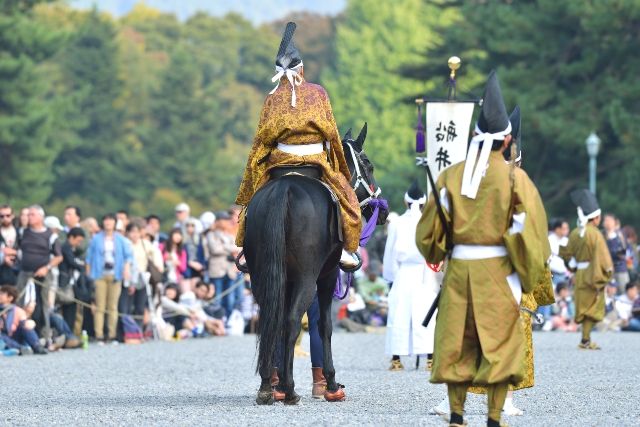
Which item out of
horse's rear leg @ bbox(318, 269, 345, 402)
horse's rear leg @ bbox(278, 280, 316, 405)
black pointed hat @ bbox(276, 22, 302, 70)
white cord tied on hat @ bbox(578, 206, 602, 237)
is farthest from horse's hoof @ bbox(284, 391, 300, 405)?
white cord tied on hat @ bbox(578, 206, 602, 237)

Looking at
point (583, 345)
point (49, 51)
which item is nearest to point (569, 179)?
point (49, 51)

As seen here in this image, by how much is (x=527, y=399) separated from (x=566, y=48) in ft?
97.9

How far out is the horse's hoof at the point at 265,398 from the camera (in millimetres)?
12180

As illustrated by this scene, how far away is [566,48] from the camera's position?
42.2m

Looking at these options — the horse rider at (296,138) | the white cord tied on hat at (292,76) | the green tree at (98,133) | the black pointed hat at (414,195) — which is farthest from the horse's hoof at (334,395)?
the green tree at (98,133)

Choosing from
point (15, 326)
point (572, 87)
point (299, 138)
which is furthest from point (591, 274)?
point (572, 87)

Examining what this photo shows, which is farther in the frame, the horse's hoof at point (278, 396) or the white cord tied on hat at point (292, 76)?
the white cord tied on hat at point (292, 76)

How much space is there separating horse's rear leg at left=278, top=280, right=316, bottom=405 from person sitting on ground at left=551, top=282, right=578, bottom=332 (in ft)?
55.1

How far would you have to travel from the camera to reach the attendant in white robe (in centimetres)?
1750

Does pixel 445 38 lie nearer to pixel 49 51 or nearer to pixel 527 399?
pixel 49 51

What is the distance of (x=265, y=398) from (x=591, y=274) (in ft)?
34.7

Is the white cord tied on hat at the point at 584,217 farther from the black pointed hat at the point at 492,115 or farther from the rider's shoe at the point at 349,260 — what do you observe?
the black pointed hat at the point at 492,115

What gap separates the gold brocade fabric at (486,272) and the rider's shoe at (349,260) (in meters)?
3.05

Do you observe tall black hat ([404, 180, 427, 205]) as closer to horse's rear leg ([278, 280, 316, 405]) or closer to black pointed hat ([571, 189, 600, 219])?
black pointed hat ([571, 189, 600, 219])
